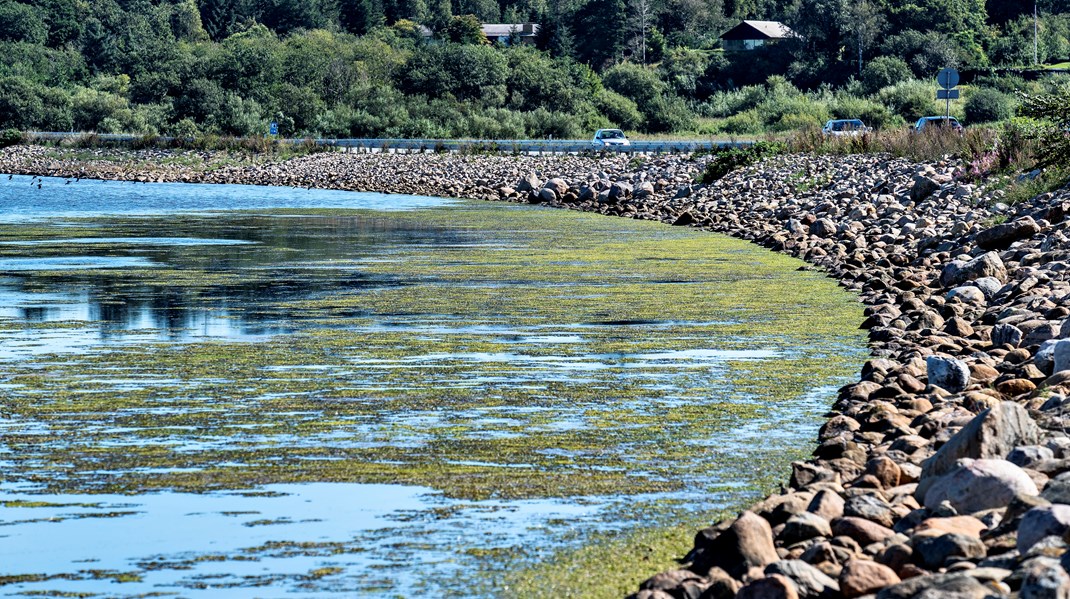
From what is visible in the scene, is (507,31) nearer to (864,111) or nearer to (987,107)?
(864,111)

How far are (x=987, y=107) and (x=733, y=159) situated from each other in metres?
30.1

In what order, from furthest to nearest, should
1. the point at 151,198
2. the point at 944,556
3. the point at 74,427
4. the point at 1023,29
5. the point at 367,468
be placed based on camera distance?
1. the point at 1023,29
2. the point at 151,198
3. the point at 74,427
4. the point at 367,468
5. the point at 944,556

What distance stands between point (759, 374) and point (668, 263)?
898 centimetres

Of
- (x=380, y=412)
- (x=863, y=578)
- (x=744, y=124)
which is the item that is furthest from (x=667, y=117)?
(x=863, y=578)

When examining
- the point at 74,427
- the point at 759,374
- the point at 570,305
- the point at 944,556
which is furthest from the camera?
the point at 570,305

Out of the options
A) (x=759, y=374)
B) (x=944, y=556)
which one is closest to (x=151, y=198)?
(x=759, y=374)

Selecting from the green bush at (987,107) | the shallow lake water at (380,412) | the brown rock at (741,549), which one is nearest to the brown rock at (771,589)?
the brown rock at (741,549)

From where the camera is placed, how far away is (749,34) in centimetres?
11431

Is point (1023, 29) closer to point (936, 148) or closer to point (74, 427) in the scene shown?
point (936, 148)

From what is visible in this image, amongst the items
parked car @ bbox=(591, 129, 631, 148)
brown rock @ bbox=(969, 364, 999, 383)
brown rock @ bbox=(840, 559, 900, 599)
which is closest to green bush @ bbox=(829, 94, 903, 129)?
parked car @ bbox=(591, 129, 631, 148)

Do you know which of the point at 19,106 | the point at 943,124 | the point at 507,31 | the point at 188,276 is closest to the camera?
the point at 188,276

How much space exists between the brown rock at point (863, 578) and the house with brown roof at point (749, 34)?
358ft

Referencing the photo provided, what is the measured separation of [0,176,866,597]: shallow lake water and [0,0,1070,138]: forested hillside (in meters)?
48.6

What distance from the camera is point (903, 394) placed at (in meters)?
8.69
